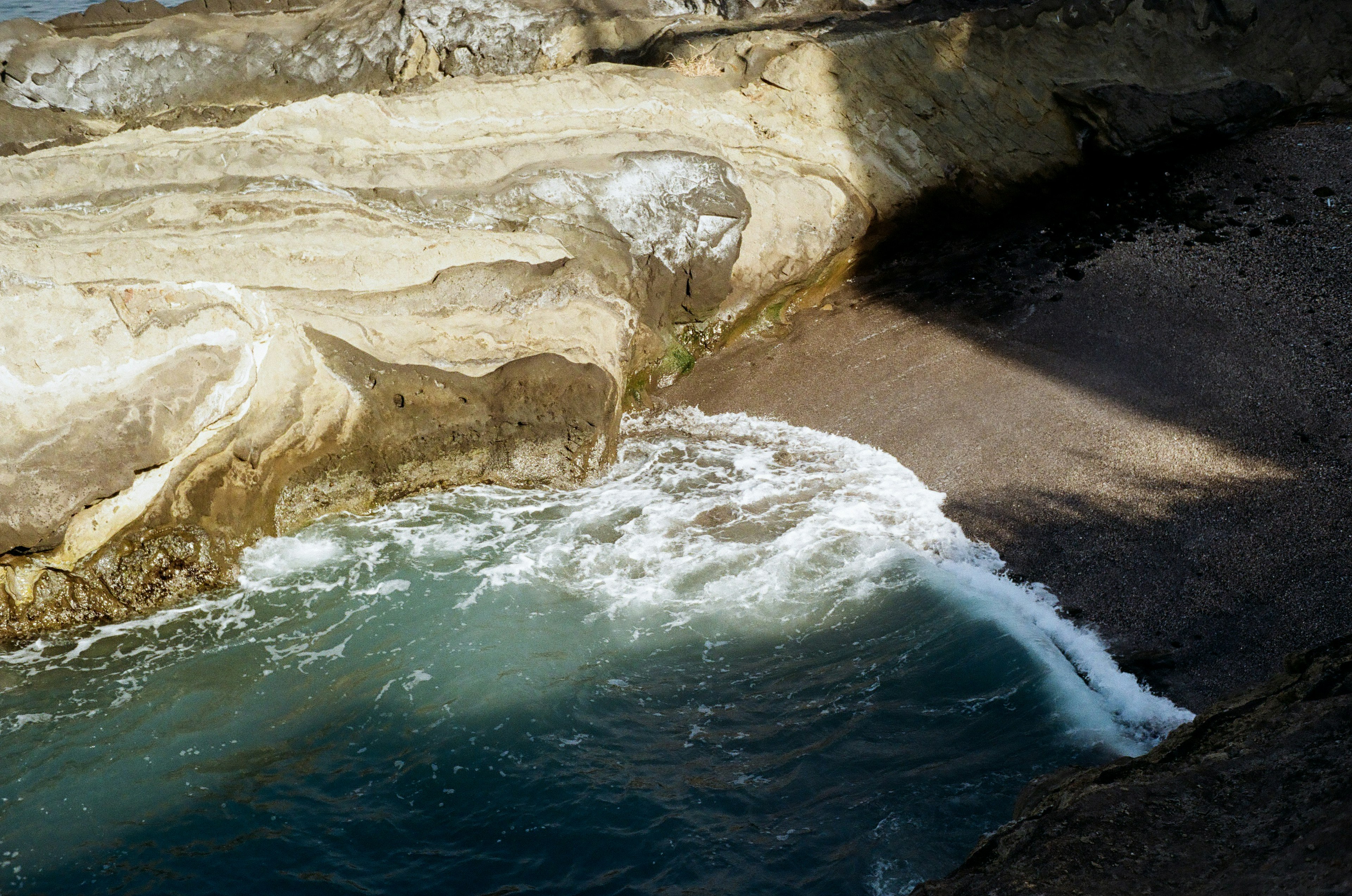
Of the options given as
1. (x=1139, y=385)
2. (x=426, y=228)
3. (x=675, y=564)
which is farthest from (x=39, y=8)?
(x=1139, y=385)

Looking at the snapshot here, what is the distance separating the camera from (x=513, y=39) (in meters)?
8.64

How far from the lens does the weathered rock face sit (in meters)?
3.12

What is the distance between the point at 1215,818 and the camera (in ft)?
11.1

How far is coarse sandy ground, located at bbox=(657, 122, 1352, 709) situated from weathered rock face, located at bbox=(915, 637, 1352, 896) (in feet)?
3.54

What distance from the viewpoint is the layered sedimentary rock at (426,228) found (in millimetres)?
5715

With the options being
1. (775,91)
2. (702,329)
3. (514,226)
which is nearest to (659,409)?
(702,329)

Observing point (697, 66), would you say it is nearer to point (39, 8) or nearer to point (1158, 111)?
point (1158, 111)

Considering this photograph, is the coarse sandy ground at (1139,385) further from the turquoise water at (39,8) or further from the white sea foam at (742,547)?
the turquoise water at (39,8)

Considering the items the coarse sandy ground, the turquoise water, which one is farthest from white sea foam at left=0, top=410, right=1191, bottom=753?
the turquoise water

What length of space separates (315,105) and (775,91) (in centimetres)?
318

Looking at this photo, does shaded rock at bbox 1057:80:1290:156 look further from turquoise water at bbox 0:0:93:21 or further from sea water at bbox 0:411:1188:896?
turquoise water at bbox 0:0:93:21

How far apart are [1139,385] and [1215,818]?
386cm

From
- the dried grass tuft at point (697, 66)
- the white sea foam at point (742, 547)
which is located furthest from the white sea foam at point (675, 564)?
the dried grass tuft at point (697, 66)

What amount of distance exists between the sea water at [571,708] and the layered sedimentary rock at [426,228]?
1.57 feet
